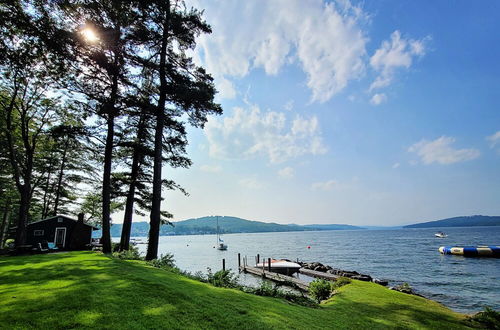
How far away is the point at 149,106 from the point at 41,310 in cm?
1162

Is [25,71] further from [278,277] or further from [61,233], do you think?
[278,277]

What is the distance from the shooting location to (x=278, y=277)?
2427cm

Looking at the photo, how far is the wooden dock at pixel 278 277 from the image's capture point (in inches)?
770

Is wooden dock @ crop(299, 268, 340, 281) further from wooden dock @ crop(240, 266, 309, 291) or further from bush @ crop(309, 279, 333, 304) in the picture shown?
bush @ crop(309, 279, 333, 304)

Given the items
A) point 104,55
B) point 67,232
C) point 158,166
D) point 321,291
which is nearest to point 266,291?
point 321,291

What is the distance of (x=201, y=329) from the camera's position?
4.63 metres

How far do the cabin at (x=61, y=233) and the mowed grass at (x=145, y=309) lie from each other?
57.0ft

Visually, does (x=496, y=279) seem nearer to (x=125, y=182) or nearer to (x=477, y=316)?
(x=477, y=316)

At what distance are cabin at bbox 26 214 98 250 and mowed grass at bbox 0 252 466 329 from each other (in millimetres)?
17382

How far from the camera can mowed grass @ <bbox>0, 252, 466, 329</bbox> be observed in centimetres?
449

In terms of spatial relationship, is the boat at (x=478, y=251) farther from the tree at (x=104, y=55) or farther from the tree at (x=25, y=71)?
the tree at (x=25, y=71)

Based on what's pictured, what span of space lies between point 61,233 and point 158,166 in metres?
16.7

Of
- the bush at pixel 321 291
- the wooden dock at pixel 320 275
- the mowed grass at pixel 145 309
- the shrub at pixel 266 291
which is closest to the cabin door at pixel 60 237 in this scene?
the mowed grass at pixel 145 309

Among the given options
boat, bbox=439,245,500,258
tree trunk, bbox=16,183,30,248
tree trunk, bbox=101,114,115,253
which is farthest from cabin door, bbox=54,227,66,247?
boat, bbox=439,245,500,258
